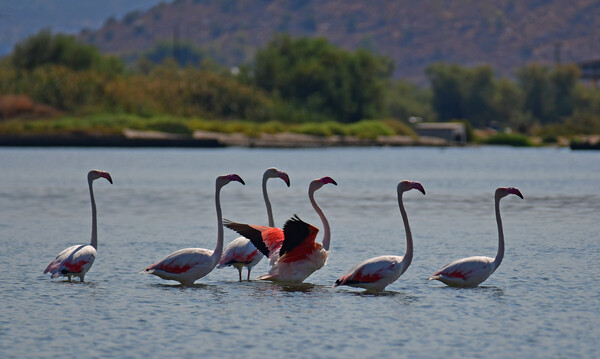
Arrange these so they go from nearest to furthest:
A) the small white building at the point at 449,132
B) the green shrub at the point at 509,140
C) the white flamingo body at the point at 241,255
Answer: the white flamingo body at the point at 241,255, the green shrub at the point at 509,140, the small white building at the point at 449,132

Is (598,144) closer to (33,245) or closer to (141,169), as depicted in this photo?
(141,169)

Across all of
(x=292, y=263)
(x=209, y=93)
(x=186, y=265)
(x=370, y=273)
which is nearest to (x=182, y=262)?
(x=186, y=265)

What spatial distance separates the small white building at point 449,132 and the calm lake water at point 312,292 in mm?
60921

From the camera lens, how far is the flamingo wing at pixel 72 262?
1252 centimetres

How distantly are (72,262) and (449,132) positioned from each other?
7893cm

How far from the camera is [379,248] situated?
1708 cm

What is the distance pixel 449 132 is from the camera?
294 feet

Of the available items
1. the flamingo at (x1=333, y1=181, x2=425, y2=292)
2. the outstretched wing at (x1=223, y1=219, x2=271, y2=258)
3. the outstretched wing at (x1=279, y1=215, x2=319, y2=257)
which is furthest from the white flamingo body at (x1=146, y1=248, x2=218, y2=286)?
the flamingo at (x1=333, y1=181, x2=425, y2=292)

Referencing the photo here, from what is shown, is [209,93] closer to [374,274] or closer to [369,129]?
[369,129]

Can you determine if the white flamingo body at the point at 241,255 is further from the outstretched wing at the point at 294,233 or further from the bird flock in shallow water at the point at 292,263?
the outstretched wing at the point at 294,233

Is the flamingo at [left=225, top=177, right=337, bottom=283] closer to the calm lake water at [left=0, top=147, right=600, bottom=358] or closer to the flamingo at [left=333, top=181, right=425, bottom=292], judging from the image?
the calm lake water at [left=0, top=147, right=600, bottom=358]

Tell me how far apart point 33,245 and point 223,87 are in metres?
66.0

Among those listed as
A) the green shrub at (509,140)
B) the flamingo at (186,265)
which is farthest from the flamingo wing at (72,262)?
the green shrub at (509,140)

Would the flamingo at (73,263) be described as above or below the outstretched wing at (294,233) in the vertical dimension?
below
